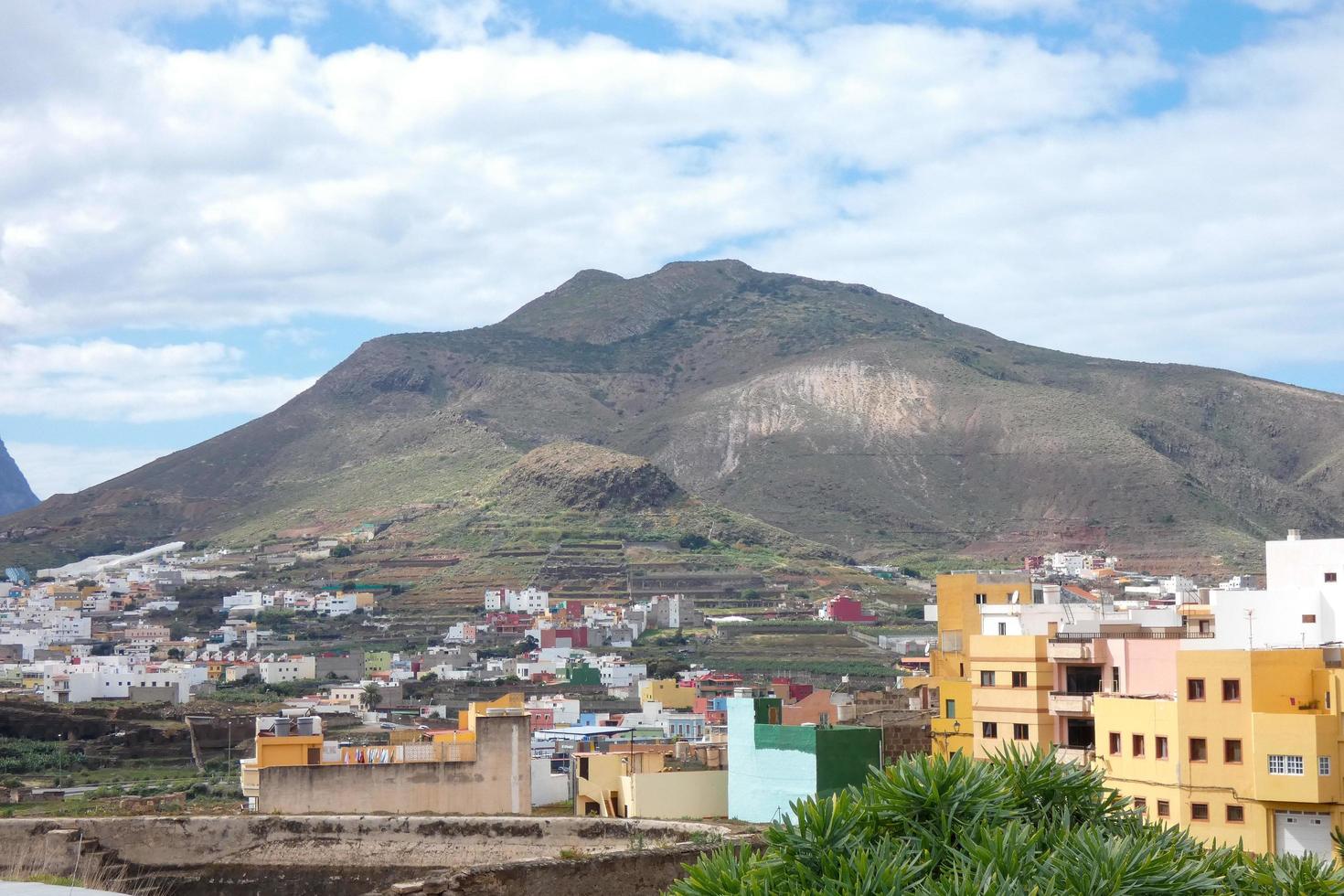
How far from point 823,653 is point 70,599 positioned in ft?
187

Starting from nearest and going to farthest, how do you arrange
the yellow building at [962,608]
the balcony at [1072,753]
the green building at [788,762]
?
the balcony at [1072,753], the green building at [788,762], the yellow building at [962,608]

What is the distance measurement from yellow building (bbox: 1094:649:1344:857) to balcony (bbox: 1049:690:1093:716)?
11.2ft

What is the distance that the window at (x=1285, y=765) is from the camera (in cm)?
1891

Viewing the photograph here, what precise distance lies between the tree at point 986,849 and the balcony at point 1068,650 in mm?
10791

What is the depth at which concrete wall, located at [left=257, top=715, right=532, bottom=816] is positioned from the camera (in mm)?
22406

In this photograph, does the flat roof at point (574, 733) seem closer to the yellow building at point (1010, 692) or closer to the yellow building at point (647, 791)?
the yellow building at point (647, 791)

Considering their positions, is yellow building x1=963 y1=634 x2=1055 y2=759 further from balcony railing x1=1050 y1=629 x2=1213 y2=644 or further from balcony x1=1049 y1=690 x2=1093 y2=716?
balcony railing x1=1050 y1=629 x2=1213 y2=644

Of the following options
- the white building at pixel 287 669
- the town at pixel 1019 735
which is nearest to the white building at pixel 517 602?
the white building at pixel 287 669

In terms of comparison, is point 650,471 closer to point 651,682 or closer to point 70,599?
point 70,599

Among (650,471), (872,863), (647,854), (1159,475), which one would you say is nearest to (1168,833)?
(872,863)

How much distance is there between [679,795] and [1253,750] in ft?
27.2

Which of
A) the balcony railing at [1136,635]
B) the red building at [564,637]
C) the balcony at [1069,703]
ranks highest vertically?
the red building at [564,637]

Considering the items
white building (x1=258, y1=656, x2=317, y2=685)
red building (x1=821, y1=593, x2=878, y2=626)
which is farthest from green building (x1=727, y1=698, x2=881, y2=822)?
red building (x1=821, y1=593, x2=878, y2=626)

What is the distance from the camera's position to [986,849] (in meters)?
11.8
